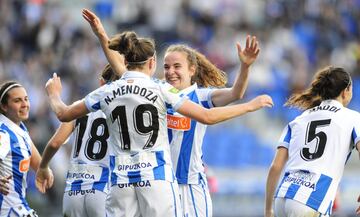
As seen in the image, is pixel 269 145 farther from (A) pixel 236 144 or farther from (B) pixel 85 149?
(B) pixel 85 149

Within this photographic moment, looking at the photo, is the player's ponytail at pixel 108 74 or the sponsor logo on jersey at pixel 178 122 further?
the player's ponytail at pixel 108 74

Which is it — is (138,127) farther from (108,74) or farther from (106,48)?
(108,74)

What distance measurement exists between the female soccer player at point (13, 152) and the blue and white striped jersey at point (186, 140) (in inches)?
53.9

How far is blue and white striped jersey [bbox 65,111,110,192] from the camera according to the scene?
11.1m

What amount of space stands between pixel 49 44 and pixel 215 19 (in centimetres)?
435

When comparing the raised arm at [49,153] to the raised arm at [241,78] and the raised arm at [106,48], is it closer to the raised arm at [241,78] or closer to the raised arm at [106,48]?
the raised arm at [106,48]

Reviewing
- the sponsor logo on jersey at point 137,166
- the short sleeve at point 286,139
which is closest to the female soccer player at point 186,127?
the short sleeve at point 286,139

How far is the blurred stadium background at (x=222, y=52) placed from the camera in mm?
20047

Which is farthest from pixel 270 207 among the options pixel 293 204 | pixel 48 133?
pixel 48 133

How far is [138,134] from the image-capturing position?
9648mm

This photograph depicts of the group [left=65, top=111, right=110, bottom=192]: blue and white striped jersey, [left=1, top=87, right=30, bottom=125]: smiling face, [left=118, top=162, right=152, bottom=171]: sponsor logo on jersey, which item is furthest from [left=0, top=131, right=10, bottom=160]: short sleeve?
[left=118, top=162, right=152, bottom=171]: sponsor logo on jersey

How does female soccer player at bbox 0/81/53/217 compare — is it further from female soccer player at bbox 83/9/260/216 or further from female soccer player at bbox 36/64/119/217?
female soccer player at bbox 83/9/260/216

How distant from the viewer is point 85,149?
36.5ft

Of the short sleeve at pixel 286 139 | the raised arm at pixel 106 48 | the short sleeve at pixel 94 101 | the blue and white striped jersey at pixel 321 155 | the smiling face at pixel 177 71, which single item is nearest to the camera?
the short sleeve at pixel 94 101
